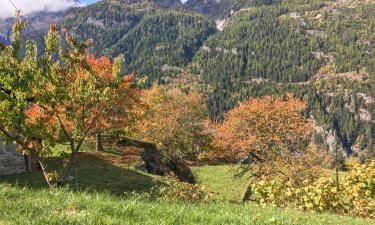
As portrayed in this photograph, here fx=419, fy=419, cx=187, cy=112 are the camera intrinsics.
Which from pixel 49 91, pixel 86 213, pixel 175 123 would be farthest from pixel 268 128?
pixel 86 213

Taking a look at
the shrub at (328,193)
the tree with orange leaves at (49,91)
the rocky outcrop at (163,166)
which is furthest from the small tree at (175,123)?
the shrub at (328,193)

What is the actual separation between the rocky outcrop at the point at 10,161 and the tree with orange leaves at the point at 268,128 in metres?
19.2

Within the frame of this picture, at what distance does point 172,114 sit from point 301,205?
142ft

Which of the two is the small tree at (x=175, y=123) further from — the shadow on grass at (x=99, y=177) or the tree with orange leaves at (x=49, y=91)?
the tree with orange leaves at (x=49, y=91)

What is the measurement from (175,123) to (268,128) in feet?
61.6

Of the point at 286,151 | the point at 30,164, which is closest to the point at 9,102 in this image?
the point at 30,164

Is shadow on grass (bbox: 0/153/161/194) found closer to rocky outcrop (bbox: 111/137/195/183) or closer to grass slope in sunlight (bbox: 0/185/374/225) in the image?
rocky outcrop (bbox: 111/137/195/183)

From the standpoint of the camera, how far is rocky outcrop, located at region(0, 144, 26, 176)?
29.2 m

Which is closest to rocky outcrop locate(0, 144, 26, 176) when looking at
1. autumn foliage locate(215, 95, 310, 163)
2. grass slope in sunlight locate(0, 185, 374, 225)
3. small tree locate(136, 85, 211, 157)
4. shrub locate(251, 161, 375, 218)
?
autumn foliage locate(215, 95, 310, 163)

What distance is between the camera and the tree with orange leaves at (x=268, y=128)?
1539 inches

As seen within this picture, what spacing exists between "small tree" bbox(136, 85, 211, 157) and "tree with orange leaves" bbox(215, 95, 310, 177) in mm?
12750

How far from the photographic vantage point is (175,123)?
57062 millimetres

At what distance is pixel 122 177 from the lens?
107 ft

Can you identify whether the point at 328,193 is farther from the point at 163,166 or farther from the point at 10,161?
the point at 163,166
